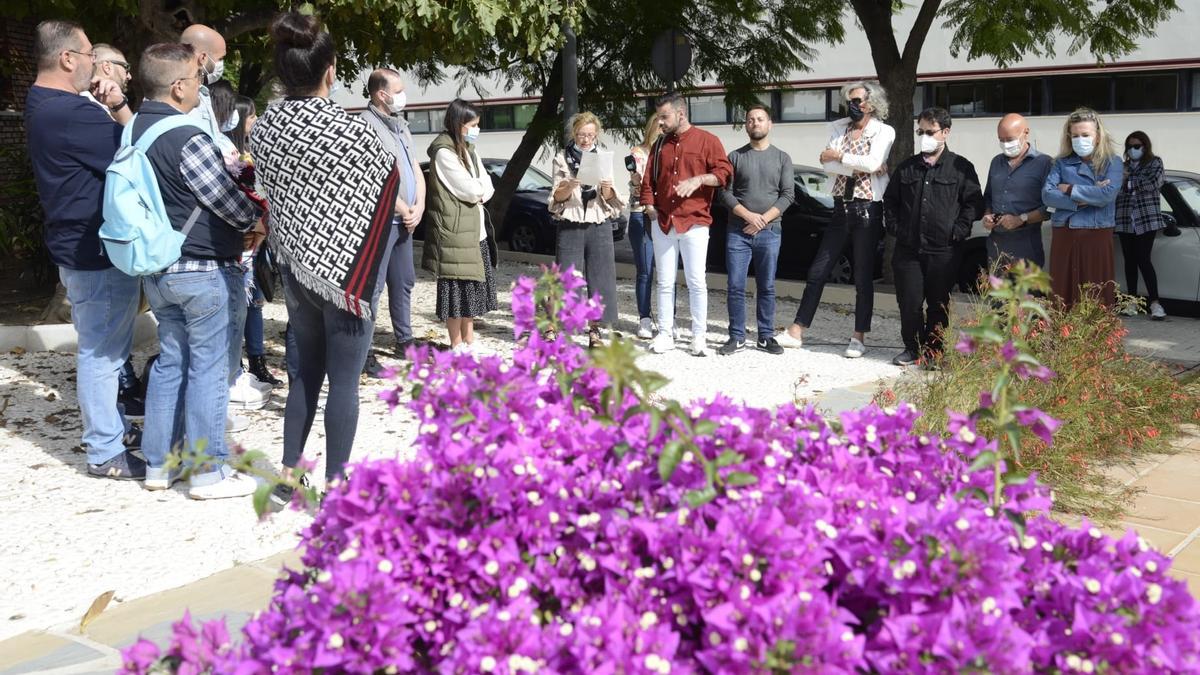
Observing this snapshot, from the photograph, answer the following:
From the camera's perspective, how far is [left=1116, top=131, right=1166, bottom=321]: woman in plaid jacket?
11.5m

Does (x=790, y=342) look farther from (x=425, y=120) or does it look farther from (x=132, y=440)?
(x=425, y=120)

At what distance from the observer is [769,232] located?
942cm

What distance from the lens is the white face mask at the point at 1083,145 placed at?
8.48 metres

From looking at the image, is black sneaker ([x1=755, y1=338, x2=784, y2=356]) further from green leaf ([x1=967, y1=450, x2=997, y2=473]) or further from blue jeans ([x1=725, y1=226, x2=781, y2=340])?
green leaf ([x1=967, y1=450, x2=997, y2=473])

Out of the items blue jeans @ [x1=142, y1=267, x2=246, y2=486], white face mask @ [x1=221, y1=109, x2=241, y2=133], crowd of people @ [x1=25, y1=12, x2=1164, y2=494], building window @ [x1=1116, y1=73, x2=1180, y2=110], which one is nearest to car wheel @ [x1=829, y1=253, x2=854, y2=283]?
crowd of people @ [x1=25, y1=12, x2=1164, y2=494]

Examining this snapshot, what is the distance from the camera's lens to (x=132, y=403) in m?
6.85

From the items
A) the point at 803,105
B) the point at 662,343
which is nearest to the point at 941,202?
the point at 662,343

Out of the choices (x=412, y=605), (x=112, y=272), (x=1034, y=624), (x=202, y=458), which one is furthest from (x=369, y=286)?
(x=1034, y=624)

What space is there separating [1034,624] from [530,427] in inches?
40.5

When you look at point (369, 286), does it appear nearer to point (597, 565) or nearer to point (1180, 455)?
point (597, 565)

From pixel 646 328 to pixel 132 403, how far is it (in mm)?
4593

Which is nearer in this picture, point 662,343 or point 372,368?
point 372,368

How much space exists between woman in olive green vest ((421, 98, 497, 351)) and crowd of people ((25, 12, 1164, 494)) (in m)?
0.02

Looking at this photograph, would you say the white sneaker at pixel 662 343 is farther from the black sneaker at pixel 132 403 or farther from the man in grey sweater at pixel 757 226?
the black sneaker at pixel 132 403
